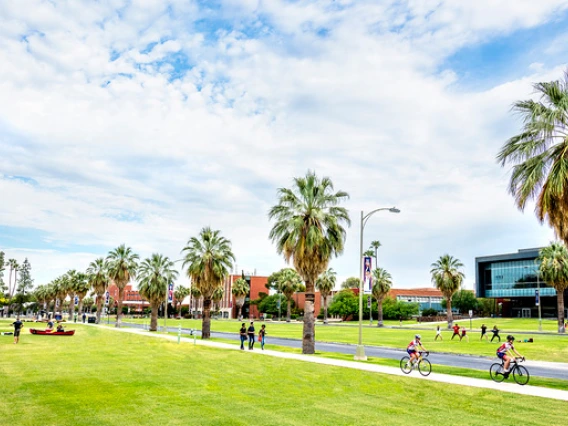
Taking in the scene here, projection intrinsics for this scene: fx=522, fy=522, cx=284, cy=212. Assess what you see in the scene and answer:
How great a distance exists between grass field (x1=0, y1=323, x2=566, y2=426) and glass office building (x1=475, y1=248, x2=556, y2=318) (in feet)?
374

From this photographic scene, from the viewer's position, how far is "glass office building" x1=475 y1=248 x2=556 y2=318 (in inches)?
4855

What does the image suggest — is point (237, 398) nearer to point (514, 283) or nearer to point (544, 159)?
point (544, 159)

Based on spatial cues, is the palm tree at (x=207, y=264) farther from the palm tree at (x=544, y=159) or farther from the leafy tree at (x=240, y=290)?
the leafy tree at (x=240, y=290)

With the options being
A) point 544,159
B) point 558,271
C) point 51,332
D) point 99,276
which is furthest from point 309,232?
point 99,276

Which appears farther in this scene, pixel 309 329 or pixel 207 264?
pixel 207 264

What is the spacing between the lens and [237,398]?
15.4m

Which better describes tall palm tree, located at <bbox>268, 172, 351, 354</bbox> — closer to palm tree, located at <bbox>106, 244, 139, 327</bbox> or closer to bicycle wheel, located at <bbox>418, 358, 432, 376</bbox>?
bicycle wheel, located at <bbox>418, 358, 432, 376</bbox>

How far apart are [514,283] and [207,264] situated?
103531 mm

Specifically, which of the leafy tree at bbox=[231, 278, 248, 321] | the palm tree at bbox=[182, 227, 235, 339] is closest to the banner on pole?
the palm tree at bbox=[182, 227, 235, 339]

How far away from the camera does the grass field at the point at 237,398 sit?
1284cm

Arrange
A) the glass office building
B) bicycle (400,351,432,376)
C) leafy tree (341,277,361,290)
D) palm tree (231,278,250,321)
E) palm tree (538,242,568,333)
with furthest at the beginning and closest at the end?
leafy tree (341,277,361,290), palm tree (231,278,250,321), the glass office building, palm tree (538,242,568,333), bicycle (400,351,432,376)

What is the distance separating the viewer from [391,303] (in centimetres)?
11875

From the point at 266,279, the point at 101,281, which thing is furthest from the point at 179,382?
the point at 266,279

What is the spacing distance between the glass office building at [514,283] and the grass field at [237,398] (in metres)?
114
